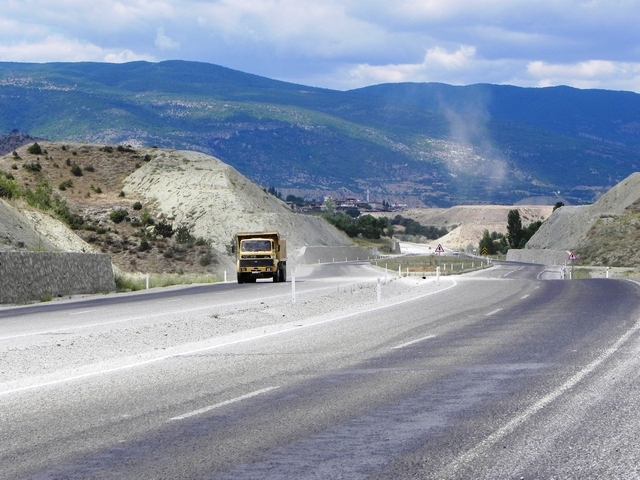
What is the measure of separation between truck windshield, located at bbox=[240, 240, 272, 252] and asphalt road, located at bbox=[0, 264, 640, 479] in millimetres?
28947

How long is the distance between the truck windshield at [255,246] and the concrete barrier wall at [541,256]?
54900mm

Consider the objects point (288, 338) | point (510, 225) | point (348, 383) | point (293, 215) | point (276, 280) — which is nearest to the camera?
point (348, 383)

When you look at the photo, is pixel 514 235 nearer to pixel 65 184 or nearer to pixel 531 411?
pixel 65 184

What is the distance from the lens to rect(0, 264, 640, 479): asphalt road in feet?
25.4

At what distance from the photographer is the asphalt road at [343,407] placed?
7.75 m

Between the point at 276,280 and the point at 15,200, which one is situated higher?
the point at 15,200

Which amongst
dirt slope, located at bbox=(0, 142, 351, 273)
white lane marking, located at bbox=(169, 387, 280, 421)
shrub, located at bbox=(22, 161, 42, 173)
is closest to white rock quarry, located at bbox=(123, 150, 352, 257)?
dirt slope, located at bbox=(0, 142, 351, 273)

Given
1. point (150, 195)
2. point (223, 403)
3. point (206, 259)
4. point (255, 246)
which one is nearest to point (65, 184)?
point (150, 195)

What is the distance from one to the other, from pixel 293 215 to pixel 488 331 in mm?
99179

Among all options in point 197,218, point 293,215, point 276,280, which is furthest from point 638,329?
point 293,215

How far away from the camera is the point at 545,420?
9430 mm

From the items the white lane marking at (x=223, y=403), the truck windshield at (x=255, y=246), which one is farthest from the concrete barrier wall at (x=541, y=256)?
the white lane marking at (x=223, y=403)

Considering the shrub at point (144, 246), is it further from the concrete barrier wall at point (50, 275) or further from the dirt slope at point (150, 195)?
the concrete barrier wall at point (50, 275)

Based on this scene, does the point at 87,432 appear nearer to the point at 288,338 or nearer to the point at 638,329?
the point at 288,338
